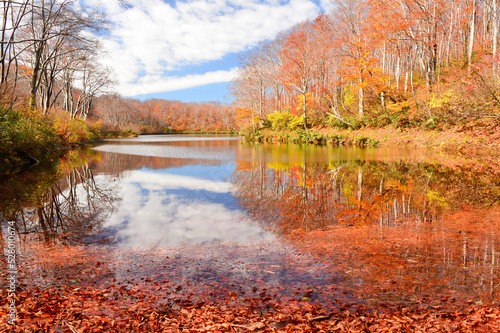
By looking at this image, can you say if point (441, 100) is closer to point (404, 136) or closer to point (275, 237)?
point (404, 136)

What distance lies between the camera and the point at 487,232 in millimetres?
4883

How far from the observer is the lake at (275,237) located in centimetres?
332

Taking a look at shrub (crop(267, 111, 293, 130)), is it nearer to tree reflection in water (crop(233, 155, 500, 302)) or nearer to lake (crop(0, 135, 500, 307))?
tree reflection in water (crop(233, 155, 500, 302))

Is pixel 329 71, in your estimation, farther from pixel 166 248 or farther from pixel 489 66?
Answer: pixel 166 248

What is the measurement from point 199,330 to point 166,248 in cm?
230

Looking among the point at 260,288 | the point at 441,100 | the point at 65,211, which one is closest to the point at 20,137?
the point at 65,211

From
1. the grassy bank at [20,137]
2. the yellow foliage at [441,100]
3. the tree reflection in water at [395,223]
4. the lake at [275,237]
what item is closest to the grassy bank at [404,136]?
the yellow foliage at [441,100]

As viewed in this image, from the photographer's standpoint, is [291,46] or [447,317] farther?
[291,46]

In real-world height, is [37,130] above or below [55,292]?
above

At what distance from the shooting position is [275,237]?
16.3 feet

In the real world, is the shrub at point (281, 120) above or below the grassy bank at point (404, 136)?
above

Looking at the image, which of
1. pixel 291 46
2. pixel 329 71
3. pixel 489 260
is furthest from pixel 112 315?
pixel 329 71

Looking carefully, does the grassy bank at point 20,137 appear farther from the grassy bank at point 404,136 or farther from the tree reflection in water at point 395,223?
the grassy bank at point 404,136

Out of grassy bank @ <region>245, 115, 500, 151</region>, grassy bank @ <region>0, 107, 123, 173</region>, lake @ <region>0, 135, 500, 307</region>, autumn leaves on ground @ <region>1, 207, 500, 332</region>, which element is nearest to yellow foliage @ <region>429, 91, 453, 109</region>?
grassy bank @ <region>245, 115, 500, 151</region>
